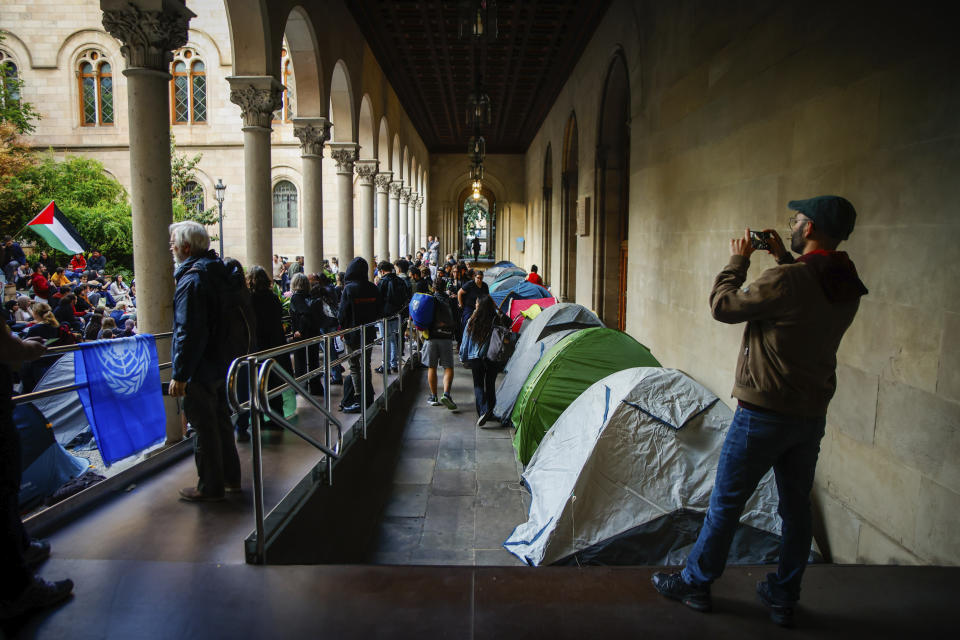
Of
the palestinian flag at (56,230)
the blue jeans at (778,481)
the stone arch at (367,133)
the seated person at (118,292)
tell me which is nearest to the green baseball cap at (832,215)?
the blue jeans at (778,481)

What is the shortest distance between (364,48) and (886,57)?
12788mm

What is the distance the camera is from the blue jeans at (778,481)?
2.59 meters

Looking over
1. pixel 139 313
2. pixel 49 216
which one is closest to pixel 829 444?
pixel 139 313

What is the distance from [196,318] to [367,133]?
13.5 metres

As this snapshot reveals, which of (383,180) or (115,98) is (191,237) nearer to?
(383,180)

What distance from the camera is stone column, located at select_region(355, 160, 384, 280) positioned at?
16438mm

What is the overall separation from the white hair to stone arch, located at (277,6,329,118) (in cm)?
708

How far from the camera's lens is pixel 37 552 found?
3113 millimetres

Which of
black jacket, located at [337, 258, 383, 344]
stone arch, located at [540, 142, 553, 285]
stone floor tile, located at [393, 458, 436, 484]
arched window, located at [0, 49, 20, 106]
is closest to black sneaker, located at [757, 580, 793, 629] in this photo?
stone floor tile, located at [393, 458, 436, 484]

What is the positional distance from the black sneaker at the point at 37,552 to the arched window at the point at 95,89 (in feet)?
94.2

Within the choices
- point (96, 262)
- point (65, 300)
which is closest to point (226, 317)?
point (65, 300)

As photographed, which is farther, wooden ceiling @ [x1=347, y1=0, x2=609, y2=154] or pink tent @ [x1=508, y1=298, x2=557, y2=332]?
pink tent @ [x1=508, y1=298, x2=557, y2=332]

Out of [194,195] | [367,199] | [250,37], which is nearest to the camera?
[250,37]

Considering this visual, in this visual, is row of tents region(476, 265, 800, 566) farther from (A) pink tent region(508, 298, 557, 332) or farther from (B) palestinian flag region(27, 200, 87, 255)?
(B) palestinian flag region(27, 200, 87, 255)
